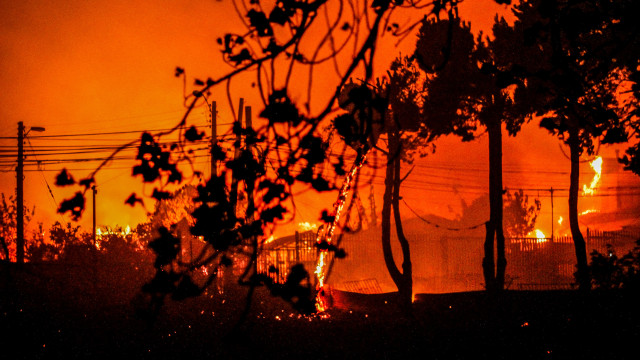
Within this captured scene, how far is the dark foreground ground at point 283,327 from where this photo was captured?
46.3ft

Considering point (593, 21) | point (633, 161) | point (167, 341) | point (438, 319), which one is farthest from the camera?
point (438, 319)

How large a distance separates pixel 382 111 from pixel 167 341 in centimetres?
1375

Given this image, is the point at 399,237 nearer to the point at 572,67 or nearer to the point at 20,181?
the point at 20,181

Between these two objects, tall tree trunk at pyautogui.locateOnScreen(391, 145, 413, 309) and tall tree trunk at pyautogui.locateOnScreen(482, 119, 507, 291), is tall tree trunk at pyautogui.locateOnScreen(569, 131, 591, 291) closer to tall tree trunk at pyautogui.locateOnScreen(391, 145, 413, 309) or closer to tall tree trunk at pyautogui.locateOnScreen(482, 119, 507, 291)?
tall tree trunk at pyautogui.locateOnScreen(482, 119, 507, 291)

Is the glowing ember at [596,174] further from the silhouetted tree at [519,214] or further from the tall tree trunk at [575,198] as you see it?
the tall tree trunk at [575,198]

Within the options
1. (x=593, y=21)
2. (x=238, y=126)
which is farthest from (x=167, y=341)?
(x=593, y=21)

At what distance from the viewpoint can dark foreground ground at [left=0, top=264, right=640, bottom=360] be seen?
14.1m

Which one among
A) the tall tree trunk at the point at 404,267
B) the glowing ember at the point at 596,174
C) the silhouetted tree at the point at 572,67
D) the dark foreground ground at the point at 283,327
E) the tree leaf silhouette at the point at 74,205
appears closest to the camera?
the tree leaf silhouette at the point at 74,205

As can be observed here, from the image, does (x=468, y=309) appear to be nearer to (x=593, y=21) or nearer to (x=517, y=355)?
(x=517, y=355)

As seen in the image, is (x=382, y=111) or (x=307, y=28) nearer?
(x=382, y=111)

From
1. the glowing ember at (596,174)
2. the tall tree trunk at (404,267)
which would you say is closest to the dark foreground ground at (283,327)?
the tall tree trunk at (404,267)

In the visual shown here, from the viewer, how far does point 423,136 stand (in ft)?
84.1

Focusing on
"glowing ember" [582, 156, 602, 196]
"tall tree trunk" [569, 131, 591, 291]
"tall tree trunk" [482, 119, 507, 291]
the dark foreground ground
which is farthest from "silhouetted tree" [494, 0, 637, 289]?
"glowing ember" [582, 156, 602, 196]

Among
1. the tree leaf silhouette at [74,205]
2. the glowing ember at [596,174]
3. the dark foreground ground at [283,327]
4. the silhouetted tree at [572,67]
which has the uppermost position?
the glowing ember at [596,174]
